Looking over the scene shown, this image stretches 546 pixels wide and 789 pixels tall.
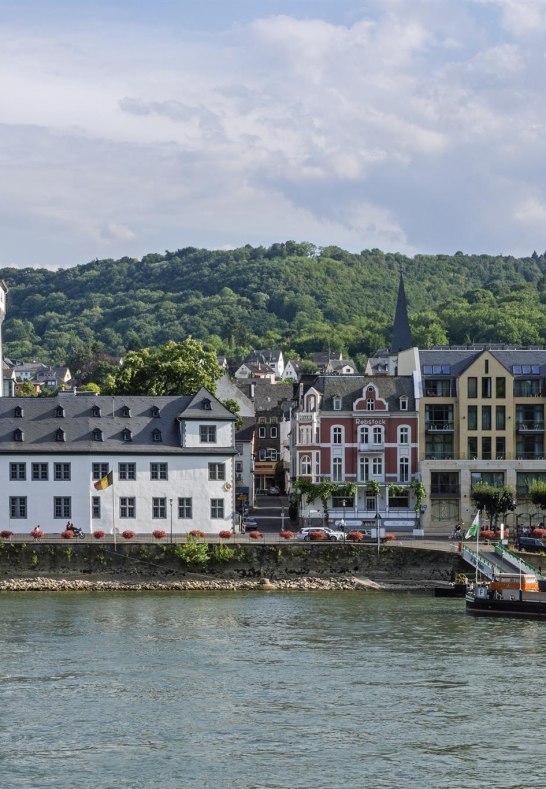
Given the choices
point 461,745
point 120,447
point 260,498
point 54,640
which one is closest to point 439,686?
point 461,745

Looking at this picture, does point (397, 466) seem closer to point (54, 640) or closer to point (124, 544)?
point (124, 544)

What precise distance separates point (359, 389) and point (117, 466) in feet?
64.5

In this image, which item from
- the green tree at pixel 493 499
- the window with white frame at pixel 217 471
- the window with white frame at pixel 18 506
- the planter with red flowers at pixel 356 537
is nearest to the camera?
the planter with red flowers at pixel 356 537

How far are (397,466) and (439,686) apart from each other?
47.0m

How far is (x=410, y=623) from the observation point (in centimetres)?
6738

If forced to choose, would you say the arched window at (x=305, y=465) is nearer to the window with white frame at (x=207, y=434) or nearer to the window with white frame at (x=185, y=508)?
the window with white frame at (x=207, y=434)

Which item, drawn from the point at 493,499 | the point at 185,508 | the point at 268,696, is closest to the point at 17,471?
the point at 185,508

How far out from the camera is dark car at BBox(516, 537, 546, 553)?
85.9 meters

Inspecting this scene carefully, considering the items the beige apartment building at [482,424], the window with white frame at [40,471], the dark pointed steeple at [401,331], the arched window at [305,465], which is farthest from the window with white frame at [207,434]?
the dark pointed steeple at [401,331]

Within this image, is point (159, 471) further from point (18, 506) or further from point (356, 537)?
point (356, 537)

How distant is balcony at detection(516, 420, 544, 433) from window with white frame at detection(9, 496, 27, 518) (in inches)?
1333

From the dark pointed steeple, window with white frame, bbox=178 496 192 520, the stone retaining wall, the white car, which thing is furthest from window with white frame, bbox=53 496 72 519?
the dark pointed steeple

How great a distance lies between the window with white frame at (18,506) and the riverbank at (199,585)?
747 cm

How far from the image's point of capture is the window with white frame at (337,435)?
3949 inches
